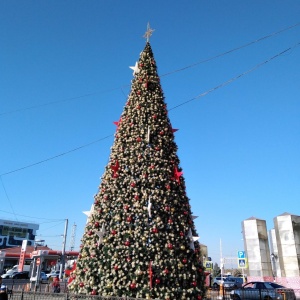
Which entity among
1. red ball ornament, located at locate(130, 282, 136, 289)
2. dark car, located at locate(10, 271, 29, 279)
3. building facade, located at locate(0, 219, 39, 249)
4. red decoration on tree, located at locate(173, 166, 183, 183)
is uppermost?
building facade, located at locate(0, 219, 39, 249)

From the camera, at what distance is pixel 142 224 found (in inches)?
315

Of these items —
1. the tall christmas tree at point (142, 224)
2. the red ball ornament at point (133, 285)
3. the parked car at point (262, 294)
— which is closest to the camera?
the red ball ornament at point (133, 285)

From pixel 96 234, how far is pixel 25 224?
86.2 m

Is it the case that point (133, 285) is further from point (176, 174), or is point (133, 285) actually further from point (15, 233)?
point (15, 233)

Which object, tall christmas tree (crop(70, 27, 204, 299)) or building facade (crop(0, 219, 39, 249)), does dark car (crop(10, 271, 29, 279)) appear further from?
building facade (crop(0, 219, 39, 249))

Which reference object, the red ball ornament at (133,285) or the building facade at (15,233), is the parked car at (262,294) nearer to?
the red ball ornament at (133,285)

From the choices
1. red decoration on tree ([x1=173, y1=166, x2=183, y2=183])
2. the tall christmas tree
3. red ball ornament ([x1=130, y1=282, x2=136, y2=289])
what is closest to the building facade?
the tall christmas tree

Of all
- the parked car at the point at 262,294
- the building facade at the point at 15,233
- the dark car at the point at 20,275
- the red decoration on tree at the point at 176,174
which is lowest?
the parked car at the point at 262,294

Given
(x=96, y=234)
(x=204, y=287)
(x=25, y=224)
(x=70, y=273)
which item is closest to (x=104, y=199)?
Result: (x=96, y=234)

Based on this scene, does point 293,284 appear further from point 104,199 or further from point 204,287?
point 104,199

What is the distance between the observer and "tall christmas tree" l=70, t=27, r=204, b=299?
7.52 metres

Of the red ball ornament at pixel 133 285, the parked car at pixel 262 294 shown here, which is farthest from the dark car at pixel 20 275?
the red ball ornament at pixel 133 285

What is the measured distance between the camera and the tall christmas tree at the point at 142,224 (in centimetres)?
752

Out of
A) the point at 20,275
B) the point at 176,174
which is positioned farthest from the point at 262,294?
the point at 20,275
